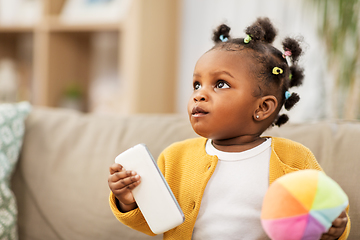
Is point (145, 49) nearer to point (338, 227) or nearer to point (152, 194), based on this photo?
point (152, 194)

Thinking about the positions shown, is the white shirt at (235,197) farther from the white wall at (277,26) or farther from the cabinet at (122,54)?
the cabinet at (122,54)

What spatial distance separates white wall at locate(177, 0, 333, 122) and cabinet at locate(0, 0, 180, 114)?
7 cm

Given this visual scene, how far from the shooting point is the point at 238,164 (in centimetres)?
68

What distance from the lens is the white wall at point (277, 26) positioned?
1.57 m

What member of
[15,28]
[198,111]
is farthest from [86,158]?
[15,28]

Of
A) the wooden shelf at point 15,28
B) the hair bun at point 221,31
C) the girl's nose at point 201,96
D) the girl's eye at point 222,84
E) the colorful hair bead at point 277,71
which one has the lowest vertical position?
the girl's nose at point 201,96

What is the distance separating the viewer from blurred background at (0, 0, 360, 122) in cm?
140

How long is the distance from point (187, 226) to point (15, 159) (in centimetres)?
61

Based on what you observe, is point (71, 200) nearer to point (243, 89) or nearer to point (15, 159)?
point (15, 159)

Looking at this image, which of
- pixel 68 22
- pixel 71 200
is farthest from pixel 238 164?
pixel 68 22

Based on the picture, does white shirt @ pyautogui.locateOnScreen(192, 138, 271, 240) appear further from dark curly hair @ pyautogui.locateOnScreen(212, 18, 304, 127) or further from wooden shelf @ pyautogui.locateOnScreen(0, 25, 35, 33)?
wooden shelf @ pyautogui.locateOnScreen(0, 25, 35, 33)

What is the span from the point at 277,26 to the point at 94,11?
108 centimetres

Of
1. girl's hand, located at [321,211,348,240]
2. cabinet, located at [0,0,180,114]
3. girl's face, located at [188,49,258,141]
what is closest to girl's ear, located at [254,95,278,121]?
girl's face, located at [188,49,258,141]

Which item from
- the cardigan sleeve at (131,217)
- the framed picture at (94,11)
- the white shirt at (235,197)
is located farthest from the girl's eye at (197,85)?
the framed picture at (94,11)
